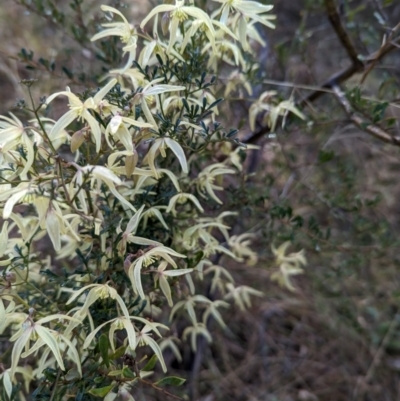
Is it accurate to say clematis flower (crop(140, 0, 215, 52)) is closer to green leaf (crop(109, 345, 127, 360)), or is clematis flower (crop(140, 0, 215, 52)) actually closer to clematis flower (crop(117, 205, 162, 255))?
clematis flower (crop(117, 205, 162, 255))

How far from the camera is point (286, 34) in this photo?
2.68 metres

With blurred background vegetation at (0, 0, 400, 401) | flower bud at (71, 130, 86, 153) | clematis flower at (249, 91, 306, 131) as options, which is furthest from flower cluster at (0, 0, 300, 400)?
blurred background vegetation at (0, 0, 400, 401)

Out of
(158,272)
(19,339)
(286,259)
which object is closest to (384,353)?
(286,259)

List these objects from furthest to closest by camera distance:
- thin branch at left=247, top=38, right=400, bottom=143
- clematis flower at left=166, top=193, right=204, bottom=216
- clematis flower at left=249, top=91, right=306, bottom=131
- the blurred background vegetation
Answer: the blurred background vegetation → thin branch at left=247, top=38, right=400, bottom=143 → clematis flower at left=249, top=91, right=306, bottom=131 → clematis flower at left=166, top=193, right=204, bottom=216

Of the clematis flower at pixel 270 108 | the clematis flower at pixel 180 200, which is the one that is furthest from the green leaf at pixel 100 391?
the clematis flower at pixel 270 108

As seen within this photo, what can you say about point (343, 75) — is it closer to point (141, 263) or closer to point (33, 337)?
point (141, 263)

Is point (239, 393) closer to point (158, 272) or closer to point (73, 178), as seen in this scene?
point (158, 272)

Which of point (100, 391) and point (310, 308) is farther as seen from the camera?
point (310, 308)

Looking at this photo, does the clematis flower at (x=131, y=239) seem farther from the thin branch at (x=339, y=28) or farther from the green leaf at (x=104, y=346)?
the thin branch at (x=339, y=28)

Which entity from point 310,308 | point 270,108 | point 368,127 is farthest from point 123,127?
point 310,308

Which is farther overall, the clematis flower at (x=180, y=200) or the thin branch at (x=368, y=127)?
the thin branch at (x=368, y=127)

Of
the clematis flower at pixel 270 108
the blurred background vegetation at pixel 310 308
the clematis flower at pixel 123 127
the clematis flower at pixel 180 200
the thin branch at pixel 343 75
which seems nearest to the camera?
the clematis flower at pixel 123 127

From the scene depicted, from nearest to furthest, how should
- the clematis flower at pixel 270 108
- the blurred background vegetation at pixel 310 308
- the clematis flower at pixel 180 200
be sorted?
the clematis flower at pixel 180 200 → the clematis flower at pixel 270 108 → the blurred background vegetation at pixel 310 308

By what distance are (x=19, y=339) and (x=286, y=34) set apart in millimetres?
2361
